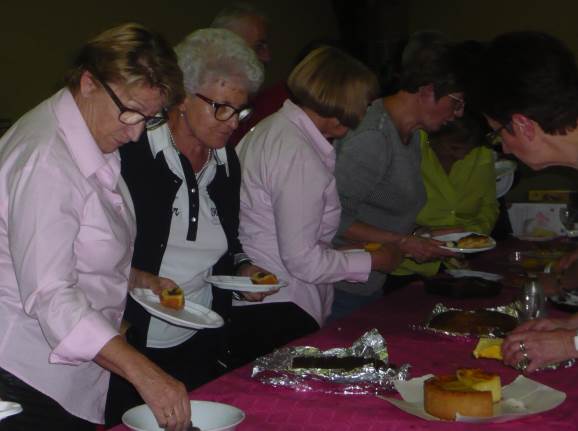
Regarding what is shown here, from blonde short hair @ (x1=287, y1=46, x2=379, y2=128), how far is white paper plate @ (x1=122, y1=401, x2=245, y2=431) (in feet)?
3.61

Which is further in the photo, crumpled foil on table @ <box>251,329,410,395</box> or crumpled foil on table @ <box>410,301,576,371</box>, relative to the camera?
crumpled foil on table @ <box>410,301,576,371</box>

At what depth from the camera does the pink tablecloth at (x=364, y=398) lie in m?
1.63

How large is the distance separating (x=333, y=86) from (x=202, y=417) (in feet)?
3.79

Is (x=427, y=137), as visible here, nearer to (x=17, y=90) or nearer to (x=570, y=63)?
(x=570, y=63)

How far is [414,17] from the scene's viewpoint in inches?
273

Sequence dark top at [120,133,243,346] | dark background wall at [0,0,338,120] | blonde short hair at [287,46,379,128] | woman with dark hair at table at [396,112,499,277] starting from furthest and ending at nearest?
1. dark background wall at [0,0,338,120]
2. woman with dark hair at table at [396,112,499,277]
3. blonde short hair at [287,46,379,128]
4. dark top at [120,133,243,346]

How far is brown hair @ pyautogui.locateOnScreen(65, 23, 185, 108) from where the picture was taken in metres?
1.65

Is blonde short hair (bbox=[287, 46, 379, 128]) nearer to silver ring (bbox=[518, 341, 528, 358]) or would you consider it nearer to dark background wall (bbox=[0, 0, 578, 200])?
silver ring (bbox=[518, 341, 528, 358])

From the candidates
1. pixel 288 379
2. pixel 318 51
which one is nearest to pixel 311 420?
pixel 288 379

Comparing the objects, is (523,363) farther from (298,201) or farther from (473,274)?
(473,274)

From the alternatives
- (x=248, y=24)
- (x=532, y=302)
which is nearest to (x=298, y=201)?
(x=532, y=302)

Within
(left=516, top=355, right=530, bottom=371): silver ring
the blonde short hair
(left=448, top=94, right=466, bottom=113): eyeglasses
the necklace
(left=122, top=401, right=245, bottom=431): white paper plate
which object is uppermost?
the blonde short hair

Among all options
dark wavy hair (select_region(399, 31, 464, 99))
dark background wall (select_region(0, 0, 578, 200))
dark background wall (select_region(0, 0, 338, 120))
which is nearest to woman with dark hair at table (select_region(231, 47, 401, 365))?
dark wavy hair (select_region(399, 31, 464, 99))

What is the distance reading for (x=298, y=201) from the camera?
2312 mm
